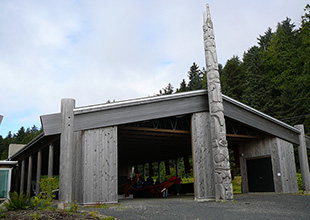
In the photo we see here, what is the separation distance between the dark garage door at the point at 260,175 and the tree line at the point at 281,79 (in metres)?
11.1

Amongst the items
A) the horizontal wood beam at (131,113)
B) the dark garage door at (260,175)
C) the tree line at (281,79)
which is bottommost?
the dark garage door at (260,175)

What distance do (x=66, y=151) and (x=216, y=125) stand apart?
557cm

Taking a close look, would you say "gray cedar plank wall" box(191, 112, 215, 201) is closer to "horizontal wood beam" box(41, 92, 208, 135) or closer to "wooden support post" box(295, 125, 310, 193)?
"horizontal wood beam" box(41, 92, 208, 135)

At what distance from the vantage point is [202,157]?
1165cm

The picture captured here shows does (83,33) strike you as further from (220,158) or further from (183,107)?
(220,158)

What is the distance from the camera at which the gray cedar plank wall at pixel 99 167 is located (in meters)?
9.84

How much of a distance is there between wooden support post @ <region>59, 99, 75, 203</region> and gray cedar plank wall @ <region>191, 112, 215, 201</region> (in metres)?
4.80

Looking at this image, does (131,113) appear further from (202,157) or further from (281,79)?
(281,79)

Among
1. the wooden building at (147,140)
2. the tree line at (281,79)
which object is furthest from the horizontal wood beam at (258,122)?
the tree line at (281,79)

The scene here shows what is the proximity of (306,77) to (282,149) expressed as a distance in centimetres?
1107

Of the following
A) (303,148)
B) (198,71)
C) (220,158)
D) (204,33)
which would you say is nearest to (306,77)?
(303,148)

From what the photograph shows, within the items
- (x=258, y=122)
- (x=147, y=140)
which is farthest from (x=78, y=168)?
(x=258, y=122)

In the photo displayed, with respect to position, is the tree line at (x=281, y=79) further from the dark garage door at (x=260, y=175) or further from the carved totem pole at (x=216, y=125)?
the carved totem pole at (x=216, y=125)

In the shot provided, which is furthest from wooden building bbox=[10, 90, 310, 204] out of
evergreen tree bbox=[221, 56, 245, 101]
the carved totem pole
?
evergreen tree bbox=[221, 56, 245, 101]
